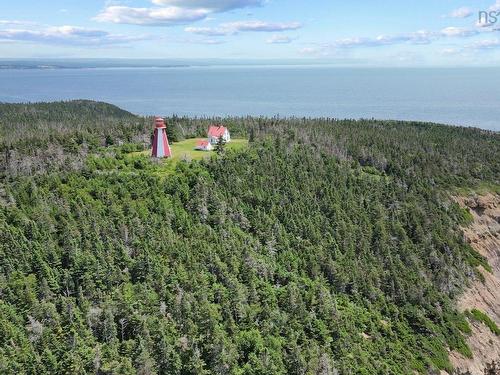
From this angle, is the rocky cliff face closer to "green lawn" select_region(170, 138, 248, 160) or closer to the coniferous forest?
the coniferous forest

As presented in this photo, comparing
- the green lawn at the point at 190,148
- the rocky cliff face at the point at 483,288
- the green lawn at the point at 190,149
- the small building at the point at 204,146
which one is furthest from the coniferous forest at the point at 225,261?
the small building at the point at 204,146

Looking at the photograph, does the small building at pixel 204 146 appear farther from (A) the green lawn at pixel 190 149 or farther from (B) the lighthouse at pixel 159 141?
(B) the lighthouse at pixel 159 141

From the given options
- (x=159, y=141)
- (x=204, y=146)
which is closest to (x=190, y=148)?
(x=204, y=146)

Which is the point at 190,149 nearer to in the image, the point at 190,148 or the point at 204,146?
the point at 190,148

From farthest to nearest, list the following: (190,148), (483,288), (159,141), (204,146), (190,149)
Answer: (190,148) < (190,149) < (204,146) < (159,141) < (483,288)

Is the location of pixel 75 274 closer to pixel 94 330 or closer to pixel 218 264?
pixel 94 330

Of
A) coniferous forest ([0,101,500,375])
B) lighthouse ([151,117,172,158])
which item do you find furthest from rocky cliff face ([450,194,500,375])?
lighthouse ([151,117,172,158])

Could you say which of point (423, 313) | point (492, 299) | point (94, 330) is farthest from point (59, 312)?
point (492, 299)
